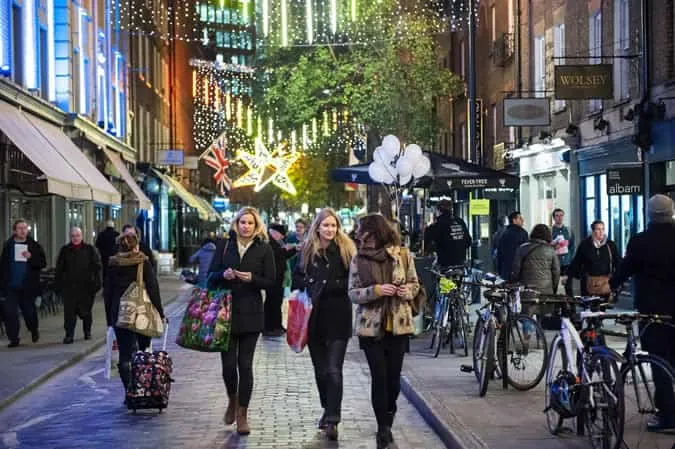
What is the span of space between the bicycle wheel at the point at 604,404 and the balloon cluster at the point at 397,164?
39.2 ft

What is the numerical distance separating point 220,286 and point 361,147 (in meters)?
40.5

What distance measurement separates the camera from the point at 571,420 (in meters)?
10.3

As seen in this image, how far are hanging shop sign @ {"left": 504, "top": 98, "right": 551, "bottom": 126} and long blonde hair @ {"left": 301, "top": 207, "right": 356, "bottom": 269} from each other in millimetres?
18216

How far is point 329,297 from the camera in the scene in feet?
34.6

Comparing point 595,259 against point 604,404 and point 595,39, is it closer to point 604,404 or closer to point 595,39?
point 604,404

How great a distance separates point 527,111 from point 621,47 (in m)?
4.37

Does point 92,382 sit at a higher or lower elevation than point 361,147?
lower

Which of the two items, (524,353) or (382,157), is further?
(382,157)

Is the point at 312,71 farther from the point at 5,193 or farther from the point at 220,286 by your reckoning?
the point at 220,286

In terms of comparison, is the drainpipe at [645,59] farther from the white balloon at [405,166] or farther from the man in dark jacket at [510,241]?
the white balloon at [405,166]

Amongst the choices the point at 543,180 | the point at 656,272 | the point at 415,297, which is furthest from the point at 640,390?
the point at 543,180

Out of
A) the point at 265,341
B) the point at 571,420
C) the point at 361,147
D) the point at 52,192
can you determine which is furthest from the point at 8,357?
the point at 361,147

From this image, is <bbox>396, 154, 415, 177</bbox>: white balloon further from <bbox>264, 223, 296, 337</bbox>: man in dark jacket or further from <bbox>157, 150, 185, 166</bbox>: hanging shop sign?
<bbox>157, 150, 185, 166</bbox>: hanging shop sign

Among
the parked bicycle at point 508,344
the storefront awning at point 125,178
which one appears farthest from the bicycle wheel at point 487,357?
the storefront awning at point 125,178
